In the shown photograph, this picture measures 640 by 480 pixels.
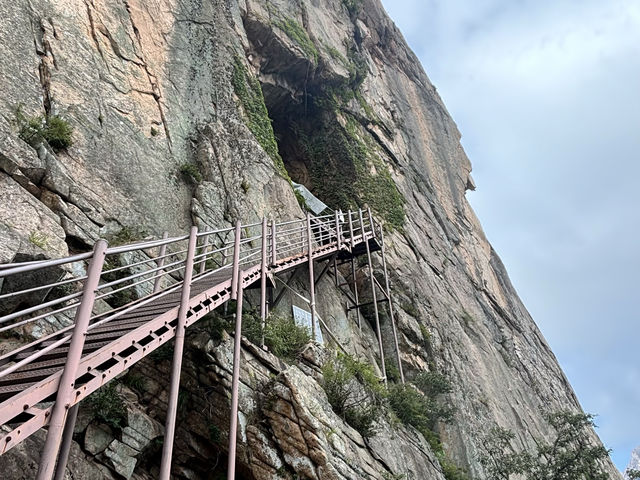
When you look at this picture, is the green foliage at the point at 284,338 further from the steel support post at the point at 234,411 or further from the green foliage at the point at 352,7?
the green foliage at the point at 352,7

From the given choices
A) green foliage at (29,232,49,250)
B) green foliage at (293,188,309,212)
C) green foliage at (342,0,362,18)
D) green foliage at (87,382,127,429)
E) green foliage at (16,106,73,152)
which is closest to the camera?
green foliage at (87,382,127,429)

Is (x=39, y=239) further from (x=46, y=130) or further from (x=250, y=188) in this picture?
(x=250, y=188)

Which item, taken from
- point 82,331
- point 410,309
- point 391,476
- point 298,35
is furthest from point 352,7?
point 82,331

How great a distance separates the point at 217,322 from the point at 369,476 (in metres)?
3.45

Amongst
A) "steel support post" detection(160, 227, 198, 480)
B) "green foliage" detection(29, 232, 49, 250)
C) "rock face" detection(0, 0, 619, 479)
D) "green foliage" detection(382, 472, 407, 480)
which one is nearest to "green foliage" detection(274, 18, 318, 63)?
"rock face" detection(0, 0, 619, 479)

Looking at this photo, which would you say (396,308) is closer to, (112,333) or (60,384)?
(112,333)

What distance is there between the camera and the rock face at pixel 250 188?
7238mm

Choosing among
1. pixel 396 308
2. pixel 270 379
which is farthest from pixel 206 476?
pixel 396 308

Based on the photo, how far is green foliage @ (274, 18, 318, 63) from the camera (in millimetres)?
22038

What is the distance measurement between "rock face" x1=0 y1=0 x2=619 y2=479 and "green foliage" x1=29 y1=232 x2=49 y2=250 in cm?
6

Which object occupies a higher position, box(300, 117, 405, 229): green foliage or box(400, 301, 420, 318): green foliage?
box(300, 117, 405, 229): green foliage

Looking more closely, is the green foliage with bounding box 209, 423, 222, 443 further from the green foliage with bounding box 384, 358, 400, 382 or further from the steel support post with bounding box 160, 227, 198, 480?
the green foliage with bounding box 384, 358, 400, 382

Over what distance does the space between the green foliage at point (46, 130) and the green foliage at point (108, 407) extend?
15.3ft

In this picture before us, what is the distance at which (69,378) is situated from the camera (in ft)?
12.7
